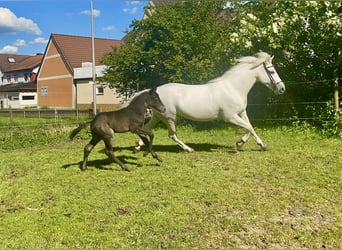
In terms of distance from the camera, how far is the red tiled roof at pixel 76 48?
37.6 meters

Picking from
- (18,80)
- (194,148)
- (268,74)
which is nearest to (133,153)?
(194,148)

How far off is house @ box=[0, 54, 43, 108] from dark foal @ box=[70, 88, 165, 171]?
35.9 meters

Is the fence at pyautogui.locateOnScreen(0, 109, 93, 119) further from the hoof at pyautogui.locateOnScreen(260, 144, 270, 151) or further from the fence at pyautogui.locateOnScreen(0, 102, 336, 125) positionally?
the hoof at pyautogui.locateOnScreen(260, 144, 270, 151)

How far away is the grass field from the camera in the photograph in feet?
11.3

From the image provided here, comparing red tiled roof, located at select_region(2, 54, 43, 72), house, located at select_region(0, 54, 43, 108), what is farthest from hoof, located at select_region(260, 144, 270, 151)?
red tiled roof, located at select_region(2, 54, 43, 72)

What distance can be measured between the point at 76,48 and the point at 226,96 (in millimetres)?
35691

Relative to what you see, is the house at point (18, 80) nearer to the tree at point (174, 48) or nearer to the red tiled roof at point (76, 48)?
the red tiled roof at point (76, 48)

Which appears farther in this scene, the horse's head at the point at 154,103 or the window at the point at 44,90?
the window at the point at 44,90

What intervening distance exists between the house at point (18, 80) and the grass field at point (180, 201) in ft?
118

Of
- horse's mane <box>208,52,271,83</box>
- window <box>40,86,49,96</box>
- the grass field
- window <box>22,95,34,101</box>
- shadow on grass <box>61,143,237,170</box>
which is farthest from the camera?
window <box>22,95,34,101</box>

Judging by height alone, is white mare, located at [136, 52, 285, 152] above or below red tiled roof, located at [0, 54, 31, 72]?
below

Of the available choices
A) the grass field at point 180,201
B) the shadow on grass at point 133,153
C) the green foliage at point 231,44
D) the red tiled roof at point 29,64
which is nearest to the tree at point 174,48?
the green foliage at point 231,44

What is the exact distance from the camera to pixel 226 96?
22.9 ft

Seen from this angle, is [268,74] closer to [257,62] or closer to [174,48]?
[257,62]
